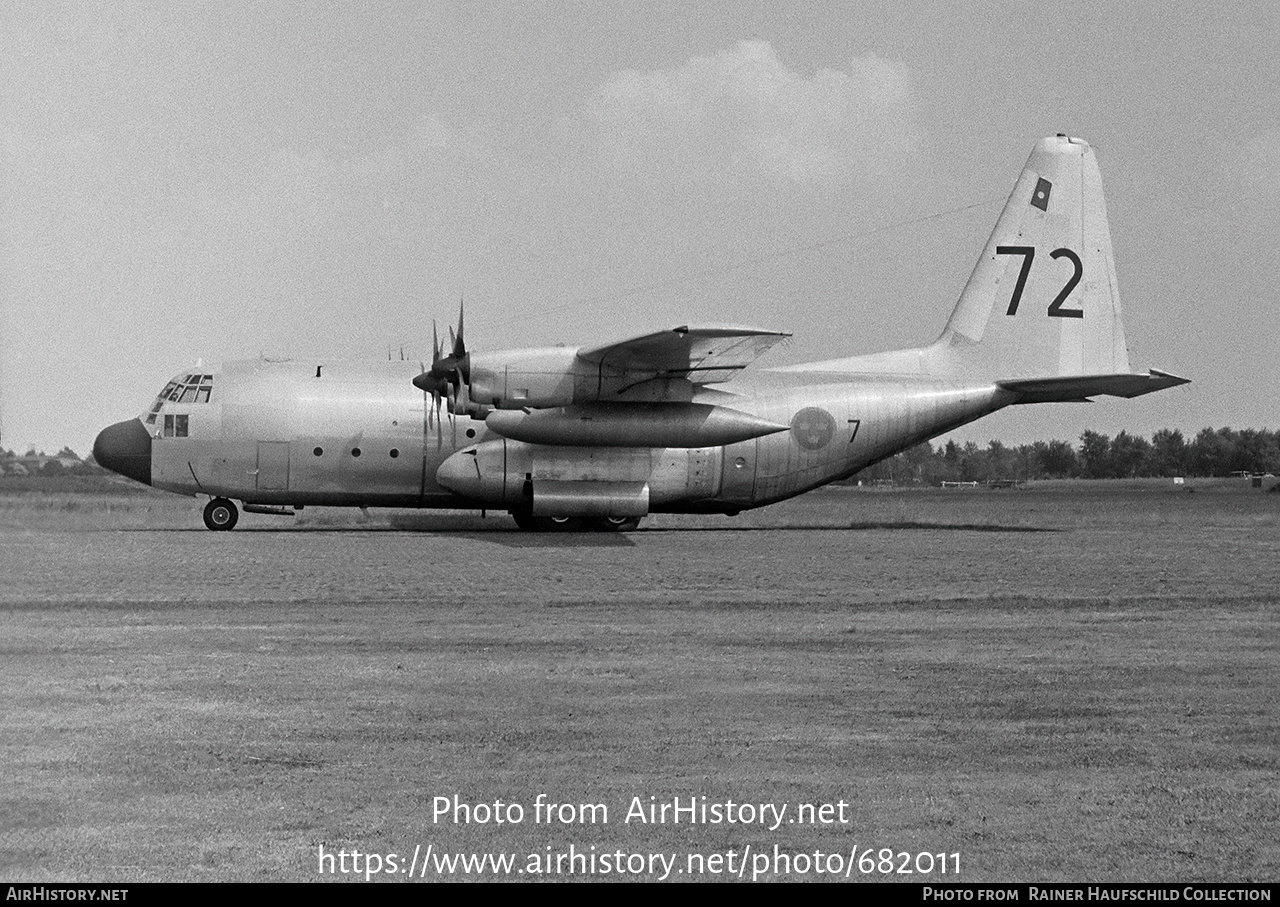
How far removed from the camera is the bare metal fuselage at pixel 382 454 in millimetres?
31188

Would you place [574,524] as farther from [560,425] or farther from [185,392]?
[185,392]

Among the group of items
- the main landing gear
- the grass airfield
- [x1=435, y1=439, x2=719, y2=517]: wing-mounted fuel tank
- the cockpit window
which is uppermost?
the cockpit window

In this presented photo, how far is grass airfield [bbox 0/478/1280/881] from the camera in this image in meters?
6.80

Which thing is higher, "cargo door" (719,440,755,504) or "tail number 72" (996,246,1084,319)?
"tail number 72" (996,246,1084,319)

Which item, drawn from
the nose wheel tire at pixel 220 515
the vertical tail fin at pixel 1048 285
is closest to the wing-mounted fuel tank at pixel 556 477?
the nose wheel tire at pixel 220 515

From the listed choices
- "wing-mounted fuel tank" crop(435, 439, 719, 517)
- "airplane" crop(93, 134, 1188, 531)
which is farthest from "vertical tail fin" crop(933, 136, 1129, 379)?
"wing-mounted fuel tank" crop(435, 439, 719, 517)

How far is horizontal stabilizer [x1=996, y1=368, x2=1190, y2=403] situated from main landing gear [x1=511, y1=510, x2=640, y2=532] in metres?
10.2

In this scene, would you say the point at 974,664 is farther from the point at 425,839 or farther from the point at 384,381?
the point at 384,381

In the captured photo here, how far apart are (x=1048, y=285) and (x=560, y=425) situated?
14.2 metres

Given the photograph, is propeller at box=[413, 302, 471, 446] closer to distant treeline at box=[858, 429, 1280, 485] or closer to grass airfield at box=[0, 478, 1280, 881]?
grass airfield at box=[0, 478, 1280, 881]

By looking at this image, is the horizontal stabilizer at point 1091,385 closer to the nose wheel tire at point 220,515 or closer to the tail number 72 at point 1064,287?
the tail number 72 at point 1064,287

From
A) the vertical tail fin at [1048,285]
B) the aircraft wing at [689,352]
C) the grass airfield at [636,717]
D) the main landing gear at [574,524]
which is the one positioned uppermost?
the vertical tail fin at [1048,285]

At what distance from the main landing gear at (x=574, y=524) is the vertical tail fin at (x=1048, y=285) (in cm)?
972

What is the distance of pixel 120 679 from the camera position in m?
10.8
